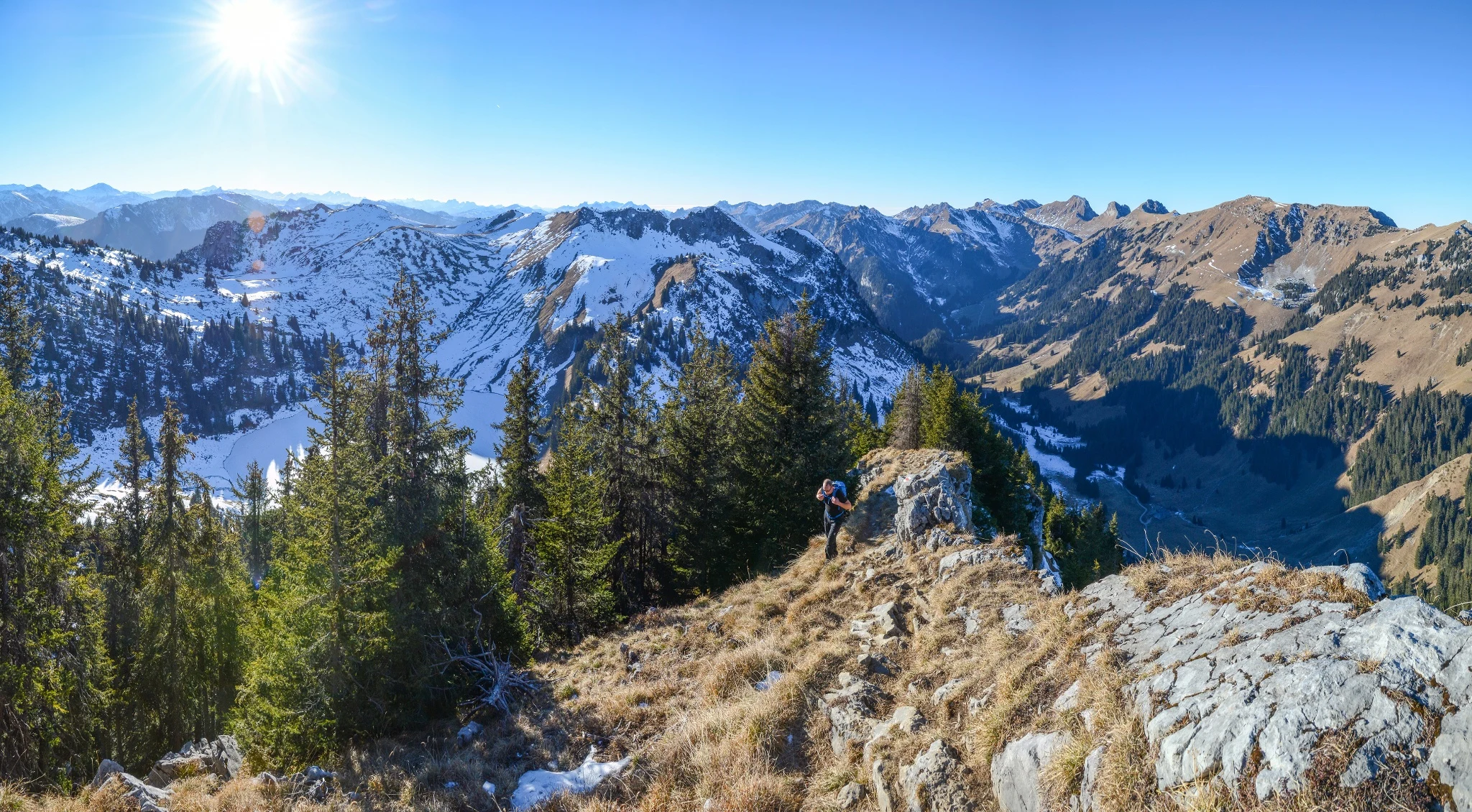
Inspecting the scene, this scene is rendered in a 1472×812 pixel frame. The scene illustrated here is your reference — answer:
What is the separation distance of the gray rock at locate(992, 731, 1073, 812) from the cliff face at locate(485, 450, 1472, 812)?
0.02 meters

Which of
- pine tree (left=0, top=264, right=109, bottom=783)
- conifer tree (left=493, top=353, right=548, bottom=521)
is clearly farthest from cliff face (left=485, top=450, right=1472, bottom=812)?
pine tree (left=0, top=264, right=109, bottom=783)

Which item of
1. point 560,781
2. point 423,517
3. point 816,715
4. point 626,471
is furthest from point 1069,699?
point 626,471

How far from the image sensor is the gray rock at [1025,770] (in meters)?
6.68

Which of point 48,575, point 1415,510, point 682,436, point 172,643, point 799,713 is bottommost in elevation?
point 1415,510

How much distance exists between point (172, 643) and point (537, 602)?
61.4 feet

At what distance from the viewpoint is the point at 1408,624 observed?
5754mm

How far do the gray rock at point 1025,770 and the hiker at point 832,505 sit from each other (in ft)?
40.2

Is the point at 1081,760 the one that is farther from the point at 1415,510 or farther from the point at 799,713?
the point at 1415,510

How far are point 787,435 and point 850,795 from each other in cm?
2066

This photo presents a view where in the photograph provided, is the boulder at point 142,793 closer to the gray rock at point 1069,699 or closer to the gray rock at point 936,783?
the gray rock at point 936,783

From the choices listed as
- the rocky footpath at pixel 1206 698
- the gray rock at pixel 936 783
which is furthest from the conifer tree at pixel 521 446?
the gray rock at pixel 936 783

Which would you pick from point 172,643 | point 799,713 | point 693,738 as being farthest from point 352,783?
point 172,643

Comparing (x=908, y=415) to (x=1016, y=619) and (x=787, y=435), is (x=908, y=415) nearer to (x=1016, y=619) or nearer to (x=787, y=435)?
(x=787, y=435)

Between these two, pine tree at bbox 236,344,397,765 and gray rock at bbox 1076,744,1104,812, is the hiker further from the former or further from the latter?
gray rock at bbox 1076,744,1104,812
